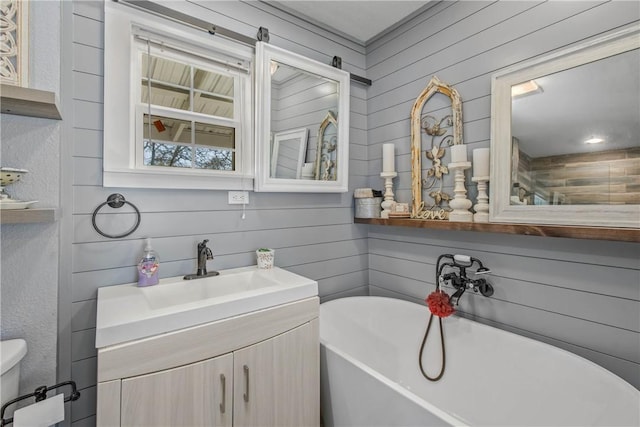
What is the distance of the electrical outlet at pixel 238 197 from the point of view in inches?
70.8

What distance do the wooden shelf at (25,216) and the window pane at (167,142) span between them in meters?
0.53

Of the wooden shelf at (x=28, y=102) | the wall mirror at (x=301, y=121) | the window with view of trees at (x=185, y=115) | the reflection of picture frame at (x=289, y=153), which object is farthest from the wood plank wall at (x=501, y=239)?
the wooden shelf at (x=28, y=102)

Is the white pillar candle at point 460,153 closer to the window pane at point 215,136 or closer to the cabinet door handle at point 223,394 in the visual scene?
the window pane at point 215,136

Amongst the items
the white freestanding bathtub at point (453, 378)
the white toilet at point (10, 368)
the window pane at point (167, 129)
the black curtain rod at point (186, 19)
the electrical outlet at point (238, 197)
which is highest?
the black curtain rod at point (186, 19)

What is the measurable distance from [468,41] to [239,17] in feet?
4.72

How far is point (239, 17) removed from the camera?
1815 millimetres

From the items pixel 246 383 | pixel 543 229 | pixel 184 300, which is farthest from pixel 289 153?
pixel 543 229

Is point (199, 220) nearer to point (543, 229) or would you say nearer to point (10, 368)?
point (10, 368)

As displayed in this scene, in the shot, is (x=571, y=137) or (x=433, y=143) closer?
(x=571, y=137)

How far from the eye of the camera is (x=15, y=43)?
1137 mm

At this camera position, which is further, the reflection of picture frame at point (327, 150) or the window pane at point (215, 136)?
the reflection of picture frame at point (327, 150)

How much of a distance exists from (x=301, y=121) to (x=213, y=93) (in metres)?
0.60

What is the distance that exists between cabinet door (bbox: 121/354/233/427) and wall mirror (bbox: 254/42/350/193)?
1053 millimetres

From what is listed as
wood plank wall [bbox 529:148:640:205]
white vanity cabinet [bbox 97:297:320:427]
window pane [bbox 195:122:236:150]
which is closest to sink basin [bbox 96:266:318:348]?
white vanity cabinet [bbox 97:297:320:427]
